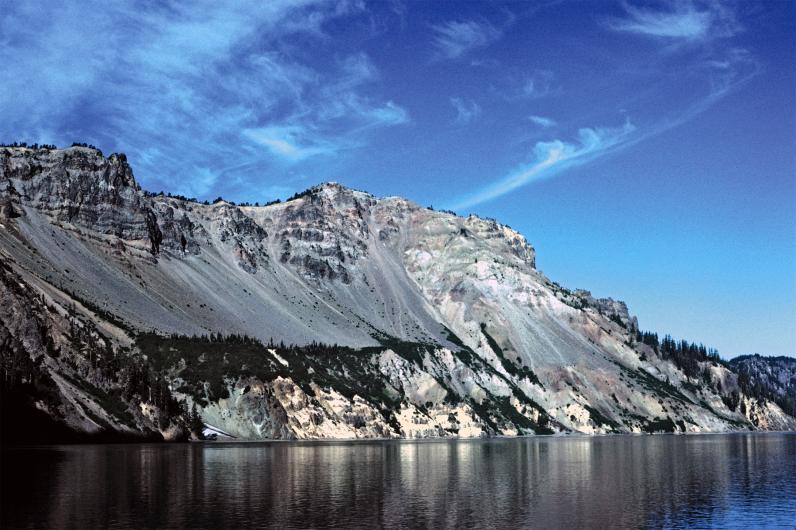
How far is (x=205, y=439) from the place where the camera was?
178 meters

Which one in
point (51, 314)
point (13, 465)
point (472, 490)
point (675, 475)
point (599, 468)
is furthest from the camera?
point (51, 314)

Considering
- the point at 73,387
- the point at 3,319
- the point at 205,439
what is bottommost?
the point at 205,439

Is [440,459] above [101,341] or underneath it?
underneath

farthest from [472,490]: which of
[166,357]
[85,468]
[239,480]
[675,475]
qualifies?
[166,357]

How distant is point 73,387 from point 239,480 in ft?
245

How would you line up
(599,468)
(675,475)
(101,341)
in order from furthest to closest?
(101,341) → (599,468) → (675,475)

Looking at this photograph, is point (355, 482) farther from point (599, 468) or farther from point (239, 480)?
point (599, 468)

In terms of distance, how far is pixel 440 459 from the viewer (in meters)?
120

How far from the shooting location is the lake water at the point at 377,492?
2140 inches

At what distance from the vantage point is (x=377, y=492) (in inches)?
2822

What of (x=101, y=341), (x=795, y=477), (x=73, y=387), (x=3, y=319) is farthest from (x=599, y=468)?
(x=101, y=341)

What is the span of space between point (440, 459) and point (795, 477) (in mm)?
49343

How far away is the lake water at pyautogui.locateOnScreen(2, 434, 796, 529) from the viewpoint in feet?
178

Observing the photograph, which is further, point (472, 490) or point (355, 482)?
point (355, 482)
